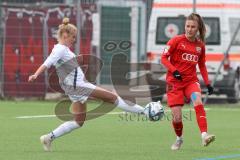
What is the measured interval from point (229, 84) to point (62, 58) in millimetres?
13075

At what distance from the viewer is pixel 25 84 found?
84.5 ft

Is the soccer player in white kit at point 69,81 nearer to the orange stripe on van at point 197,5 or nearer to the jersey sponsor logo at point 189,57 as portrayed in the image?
the jersey sponsor logo at point 189,57

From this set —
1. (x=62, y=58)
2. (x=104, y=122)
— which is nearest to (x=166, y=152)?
(x=62, y=58)

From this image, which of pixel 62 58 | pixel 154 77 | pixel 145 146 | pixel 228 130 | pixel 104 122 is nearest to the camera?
pixel 62 58

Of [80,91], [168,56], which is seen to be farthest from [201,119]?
[80,91]

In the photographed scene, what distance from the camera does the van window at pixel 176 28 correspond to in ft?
83.6

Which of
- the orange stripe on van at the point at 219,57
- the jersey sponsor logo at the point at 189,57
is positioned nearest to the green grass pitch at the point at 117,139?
the jersey sponsor logo at the point at 189,57

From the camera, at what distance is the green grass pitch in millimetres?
12133

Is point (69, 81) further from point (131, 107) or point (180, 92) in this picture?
point (180, 92)

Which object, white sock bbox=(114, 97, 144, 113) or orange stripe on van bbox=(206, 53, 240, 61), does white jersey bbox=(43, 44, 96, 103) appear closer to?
white sock bbox=(114, 97, 144, 113)

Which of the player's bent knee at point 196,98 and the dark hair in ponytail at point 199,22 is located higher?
the dark hair in ponytail at point 199,22

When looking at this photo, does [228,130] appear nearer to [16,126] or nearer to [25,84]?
[16,126]

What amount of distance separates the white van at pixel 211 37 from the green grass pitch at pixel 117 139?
351 centimetres

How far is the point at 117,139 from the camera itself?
1470 cm
